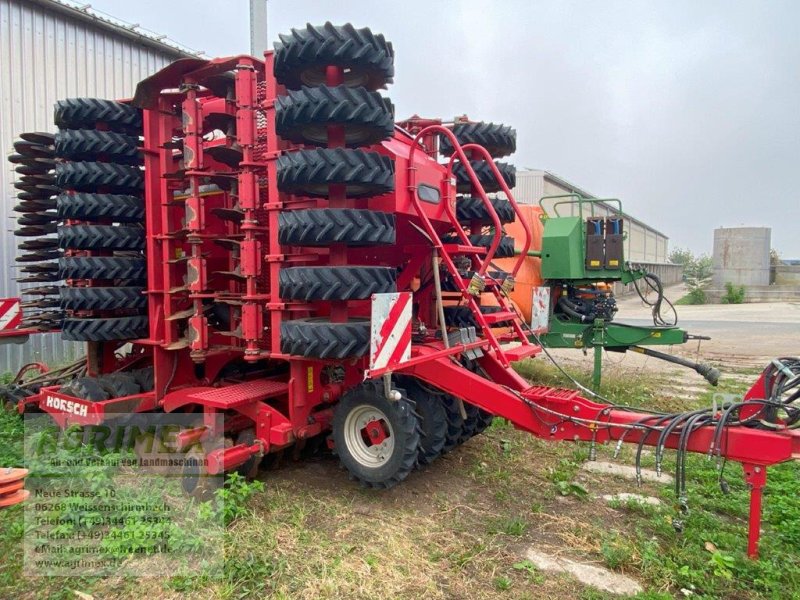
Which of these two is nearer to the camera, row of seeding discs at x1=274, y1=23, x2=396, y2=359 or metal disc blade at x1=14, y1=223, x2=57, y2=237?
row of seeding discs at x1=274, y1=23, x2=396, y2=359

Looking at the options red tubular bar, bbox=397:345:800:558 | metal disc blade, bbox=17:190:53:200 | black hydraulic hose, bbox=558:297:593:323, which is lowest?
red tubular bar, bbox=397:345:800:558

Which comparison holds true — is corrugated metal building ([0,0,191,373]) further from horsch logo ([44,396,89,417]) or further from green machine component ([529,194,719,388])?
green machine component ([529,194,719,388])

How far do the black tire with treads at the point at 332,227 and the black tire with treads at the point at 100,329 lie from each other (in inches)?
80.8

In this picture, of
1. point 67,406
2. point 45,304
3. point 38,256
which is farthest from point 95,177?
point 45,304

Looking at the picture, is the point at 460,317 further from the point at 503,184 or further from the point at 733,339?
the point at 733,339

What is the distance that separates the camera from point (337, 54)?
337cm

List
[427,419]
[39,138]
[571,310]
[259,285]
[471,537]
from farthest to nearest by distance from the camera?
[571,310], [39,138], [259,285], [427,419], [471,537]

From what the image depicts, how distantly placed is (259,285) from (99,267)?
4.82ft

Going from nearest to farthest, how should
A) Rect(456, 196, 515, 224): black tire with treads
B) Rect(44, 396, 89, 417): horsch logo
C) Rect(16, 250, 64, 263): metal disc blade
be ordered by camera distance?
Rect(44, 396, 89, 417): horsch logo
Rect(456, 196, 515, 224): black tire with treads
Rect(16, 250, 64, 263): metal disc blade

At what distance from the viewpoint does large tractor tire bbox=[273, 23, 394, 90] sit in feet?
11.1

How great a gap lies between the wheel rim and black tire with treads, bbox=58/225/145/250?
2507mm

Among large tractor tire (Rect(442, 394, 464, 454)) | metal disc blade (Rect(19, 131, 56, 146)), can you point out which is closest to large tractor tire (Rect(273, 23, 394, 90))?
large tractor tire (Rect(442, 394, 464, 454))

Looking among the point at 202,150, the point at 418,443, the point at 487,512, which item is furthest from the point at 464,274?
the point at 202,150

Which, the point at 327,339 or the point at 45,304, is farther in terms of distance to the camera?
the point at 45,304
